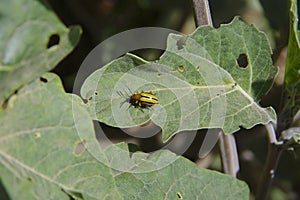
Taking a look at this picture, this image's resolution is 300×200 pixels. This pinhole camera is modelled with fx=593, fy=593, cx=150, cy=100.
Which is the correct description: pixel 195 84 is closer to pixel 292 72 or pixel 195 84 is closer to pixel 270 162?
pixel 292 72

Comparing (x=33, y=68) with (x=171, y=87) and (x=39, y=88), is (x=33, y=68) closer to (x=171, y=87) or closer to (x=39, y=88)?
(x=39, y=88)

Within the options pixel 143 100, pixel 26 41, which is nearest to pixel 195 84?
pixel 143 100

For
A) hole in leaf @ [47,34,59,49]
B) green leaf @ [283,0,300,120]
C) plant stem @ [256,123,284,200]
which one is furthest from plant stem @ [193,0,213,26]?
hole in leaf @ [47,34,59,49]

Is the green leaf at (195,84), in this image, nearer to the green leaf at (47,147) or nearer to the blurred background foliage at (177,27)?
the green leaf at (47,147)

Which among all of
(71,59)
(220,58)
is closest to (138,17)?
(71,59)

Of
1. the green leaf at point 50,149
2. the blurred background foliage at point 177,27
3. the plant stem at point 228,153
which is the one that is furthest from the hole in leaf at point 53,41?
the green leaf at point 50,149
